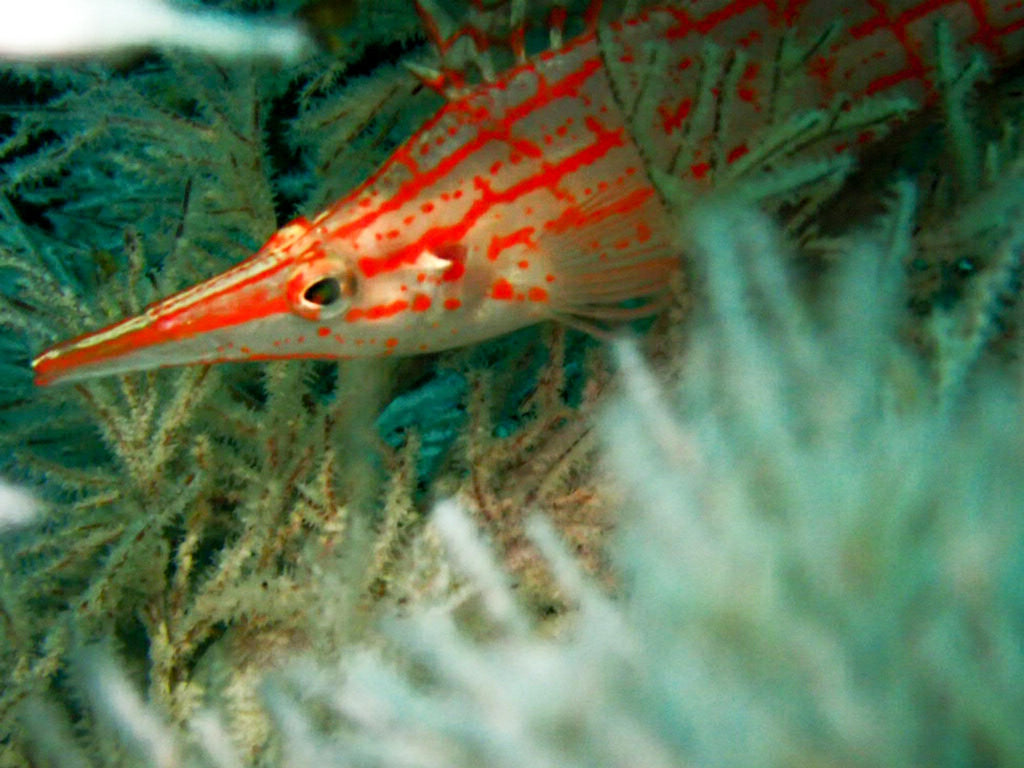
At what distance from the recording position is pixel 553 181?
2.70m

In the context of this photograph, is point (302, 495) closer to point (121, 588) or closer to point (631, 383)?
point (121, 588)

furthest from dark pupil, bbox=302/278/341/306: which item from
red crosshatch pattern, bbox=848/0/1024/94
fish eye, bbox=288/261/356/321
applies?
red crosshatch pattern, bbox=848/0/1024/94

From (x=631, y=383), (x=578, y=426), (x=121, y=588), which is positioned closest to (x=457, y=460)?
(x=578, y=426)

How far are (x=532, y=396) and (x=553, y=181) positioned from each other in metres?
0.79

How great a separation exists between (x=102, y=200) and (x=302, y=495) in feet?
8.45

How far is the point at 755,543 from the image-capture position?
137 cm

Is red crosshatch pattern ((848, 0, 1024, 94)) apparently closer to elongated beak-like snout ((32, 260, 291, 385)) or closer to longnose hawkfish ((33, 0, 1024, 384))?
longnose hawkfish ((33, 0, 1024, 384))

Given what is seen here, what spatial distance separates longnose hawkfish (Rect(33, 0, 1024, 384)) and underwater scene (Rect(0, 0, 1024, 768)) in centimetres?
1

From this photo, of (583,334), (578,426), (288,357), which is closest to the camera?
(578,426)

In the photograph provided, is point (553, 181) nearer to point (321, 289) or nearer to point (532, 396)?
point (532, 396)

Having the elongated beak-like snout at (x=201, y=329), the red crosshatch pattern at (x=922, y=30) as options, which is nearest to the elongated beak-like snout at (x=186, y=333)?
the elongated beak-like snout at (x=201, y=329)

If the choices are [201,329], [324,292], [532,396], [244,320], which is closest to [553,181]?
[532,396]

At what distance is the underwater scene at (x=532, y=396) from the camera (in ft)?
4.24

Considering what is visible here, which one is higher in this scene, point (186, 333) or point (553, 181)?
point (186, 333)
